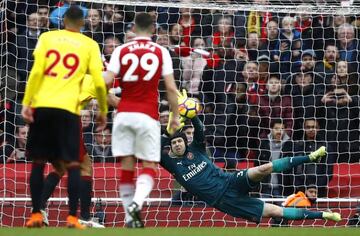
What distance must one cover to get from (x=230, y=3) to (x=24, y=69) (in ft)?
10.7

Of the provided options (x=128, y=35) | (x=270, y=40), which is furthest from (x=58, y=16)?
(x=270, y=40)

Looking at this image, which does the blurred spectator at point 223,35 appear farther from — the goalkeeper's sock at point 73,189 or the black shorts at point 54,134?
the goalkeeper's sock at point 73,189

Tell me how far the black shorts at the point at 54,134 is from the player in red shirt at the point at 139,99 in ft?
2.03

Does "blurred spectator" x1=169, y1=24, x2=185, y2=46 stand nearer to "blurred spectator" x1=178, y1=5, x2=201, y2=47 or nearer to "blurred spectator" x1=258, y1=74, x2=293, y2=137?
"blurred spectator" x1=178, y1=5, x2=201, y2=47

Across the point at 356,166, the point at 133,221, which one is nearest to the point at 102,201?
the point at 356,166

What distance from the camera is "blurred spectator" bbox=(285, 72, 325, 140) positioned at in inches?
672

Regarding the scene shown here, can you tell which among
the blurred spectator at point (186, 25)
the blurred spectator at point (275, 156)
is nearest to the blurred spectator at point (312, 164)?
the blurred spectator at point (275, 156)

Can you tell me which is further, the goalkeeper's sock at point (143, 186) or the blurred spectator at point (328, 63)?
the blurred spectator at point (328, 63)

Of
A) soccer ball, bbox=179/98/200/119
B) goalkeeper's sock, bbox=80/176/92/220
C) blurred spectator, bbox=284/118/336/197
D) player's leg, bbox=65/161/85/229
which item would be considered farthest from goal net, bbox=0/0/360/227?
player's leg, bbox=65/161/85/229

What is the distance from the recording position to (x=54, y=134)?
1057cm

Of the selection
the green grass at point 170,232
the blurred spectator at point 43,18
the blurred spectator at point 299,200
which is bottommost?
the green grass at point 170,232

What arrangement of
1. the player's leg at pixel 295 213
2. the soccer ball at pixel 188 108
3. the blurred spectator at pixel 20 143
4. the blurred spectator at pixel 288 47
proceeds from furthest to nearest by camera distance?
the blurred spectator at pixel 288 47, the blurred spectator at pixel 20 143, the player's leg at pixel 295 213, the soccer ball at pixel 188 108

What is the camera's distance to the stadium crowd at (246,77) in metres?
16.6

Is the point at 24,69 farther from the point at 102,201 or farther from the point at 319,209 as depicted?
the point at 319,209
